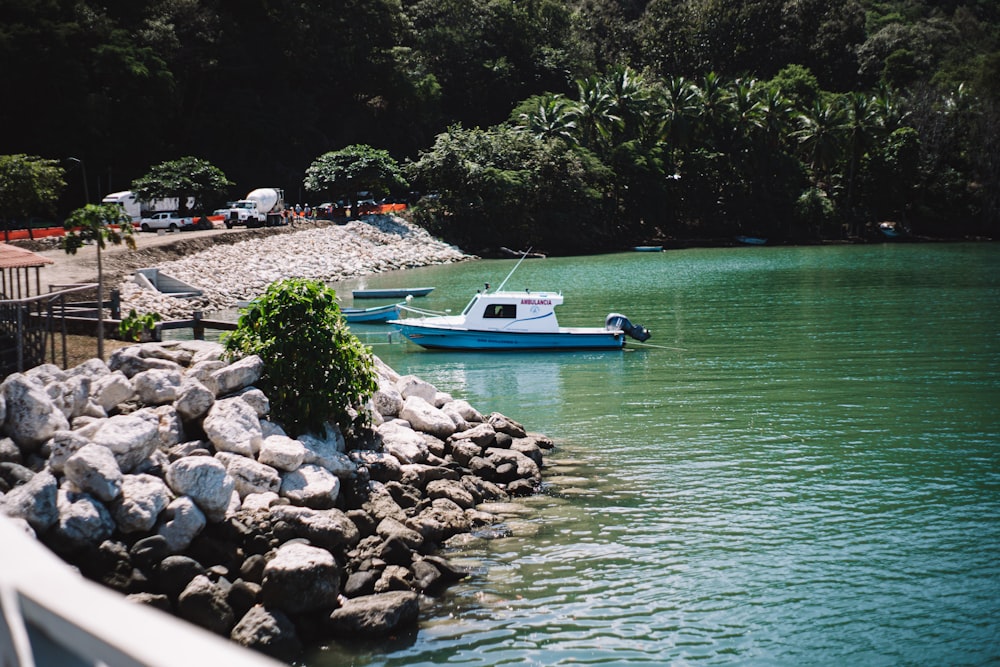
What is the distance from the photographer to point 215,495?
13.2 metres

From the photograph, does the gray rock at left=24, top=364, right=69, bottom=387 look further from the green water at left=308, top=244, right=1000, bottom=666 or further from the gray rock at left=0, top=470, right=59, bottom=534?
the green water at left=308, top=244, right=1000, bottom=666

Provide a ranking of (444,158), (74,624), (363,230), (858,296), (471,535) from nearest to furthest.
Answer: (74,624), (471,535), (858,296), (363,230), (444,158)

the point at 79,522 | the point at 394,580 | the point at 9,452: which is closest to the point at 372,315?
the point at 9,452

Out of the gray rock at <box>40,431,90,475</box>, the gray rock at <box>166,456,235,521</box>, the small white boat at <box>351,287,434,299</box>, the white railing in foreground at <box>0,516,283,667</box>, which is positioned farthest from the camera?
the small white boat at <box>351,287,434,299</box>

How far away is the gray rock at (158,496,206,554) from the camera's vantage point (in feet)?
41.5

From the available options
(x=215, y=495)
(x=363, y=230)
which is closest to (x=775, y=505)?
(x=215, y=495)

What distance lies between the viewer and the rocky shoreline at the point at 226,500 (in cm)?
1206

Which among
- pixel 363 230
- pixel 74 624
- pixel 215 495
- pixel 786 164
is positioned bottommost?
pixel 215 495

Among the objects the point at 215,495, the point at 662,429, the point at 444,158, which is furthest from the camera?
the point at 444,158

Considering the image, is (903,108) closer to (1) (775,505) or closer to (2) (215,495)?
(1) (775,505)

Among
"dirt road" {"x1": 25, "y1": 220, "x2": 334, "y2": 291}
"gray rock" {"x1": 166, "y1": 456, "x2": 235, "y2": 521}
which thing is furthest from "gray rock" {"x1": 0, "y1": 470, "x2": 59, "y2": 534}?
"dirt road" {"x1": 25, "y1": 220, "x2": 334, "y2": 291}

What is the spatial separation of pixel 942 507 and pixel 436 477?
899 centimetres

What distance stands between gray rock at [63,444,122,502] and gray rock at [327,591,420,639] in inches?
134

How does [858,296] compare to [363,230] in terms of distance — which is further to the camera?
[363,230]
